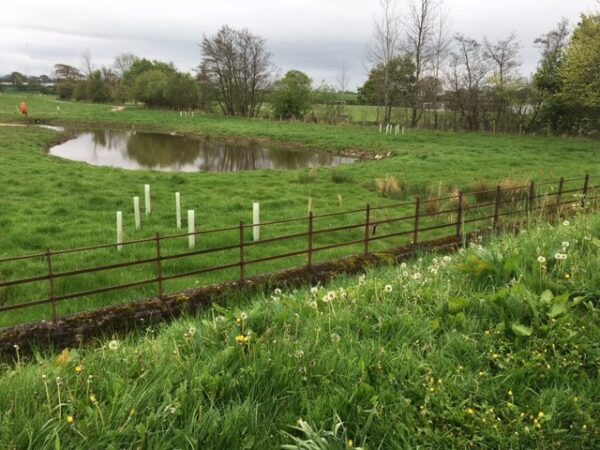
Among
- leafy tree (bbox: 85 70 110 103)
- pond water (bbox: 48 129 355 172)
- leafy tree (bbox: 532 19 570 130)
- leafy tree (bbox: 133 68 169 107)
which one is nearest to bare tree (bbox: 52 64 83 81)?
leafy tree (bbox: 85 70 110 103)

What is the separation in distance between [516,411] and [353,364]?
1.11 meters

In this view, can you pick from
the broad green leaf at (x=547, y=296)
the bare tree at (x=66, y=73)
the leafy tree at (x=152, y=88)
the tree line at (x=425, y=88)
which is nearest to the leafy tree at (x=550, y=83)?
the tree line at (x=425, y=88)

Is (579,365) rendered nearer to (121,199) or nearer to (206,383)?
(206,383)

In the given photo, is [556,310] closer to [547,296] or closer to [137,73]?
[547,296]

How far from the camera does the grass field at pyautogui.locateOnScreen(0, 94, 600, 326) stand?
836 cm

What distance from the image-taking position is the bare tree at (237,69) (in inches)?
2202

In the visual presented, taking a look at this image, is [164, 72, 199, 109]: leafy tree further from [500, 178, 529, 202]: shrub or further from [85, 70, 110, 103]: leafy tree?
[500, 178, 529, 202]: shrub

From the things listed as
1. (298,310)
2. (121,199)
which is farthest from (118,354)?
(121,199)

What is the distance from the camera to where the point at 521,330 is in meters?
3.73

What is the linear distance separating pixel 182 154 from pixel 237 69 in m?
31.6

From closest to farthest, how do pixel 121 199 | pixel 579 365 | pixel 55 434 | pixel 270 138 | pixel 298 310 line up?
pixel 55 434
pixel 579 365
pixel 298 310
pixel 121 199
pixel 270 138

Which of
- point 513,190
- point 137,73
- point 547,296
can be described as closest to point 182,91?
point 137,73

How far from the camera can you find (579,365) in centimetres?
345

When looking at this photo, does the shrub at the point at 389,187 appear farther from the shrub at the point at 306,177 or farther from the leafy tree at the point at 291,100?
Answer: the leafy tree at the point at 291,100
